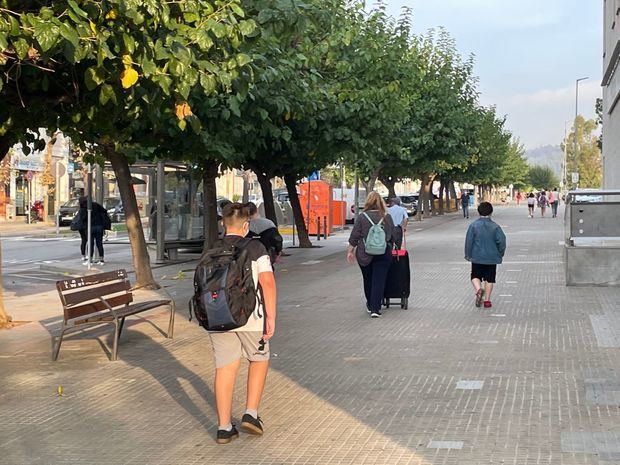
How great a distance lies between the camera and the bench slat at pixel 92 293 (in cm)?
977

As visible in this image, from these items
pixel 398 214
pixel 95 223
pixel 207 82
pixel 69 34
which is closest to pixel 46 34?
pixel 69 34

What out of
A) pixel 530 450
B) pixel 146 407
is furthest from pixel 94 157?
pixel 530 450

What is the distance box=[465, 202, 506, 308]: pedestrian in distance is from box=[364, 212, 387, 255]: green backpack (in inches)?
57.2

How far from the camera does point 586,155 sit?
462ft

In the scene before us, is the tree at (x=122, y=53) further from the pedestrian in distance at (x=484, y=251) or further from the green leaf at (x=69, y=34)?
the pedestrian in distance at (x=484, y=251)

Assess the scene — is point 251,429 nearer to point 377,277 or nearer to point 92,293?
point 92,293

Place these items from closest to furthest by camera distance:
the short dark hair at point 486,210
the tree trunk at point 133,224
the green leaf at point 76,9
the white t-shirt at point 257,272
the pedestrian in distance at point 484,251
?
the white t-shirt at point 257,272, the green leaf at point 76,9, the pedestrian in distance at point 484,251, the short dark hair at point 486,210, the tree trunk at point 133,224

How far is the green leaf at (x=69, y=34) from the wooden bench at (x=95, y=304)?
323 centimetres

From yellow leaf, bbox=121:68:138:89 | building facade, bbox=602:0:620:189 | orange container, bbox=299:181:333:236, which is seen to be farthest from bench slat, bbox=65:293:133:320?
orange container, bbox=299:181:333:236

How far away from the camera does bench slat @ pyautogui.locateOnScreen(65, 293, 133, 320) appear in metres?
9.86

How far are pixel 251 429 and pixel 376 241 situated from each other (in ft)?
19.6

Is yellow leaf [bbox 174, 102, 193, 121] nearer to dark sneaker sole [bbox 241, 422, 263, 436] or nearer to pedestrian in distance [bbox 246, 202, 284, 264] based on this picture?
dark sneaker sole [bbox 241, 422, 263, 436]

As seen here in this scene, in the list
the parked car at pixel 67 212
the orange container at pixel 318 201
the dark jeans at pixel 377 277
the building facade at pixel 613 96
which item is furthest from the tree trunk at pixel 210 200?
the parked car at pixel 67 212

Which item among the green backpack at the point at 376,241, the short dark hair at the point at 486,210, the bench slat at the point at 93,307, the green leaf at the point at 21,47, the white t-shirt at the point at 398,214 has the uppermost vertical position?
the green leaf at the point at 21,47
